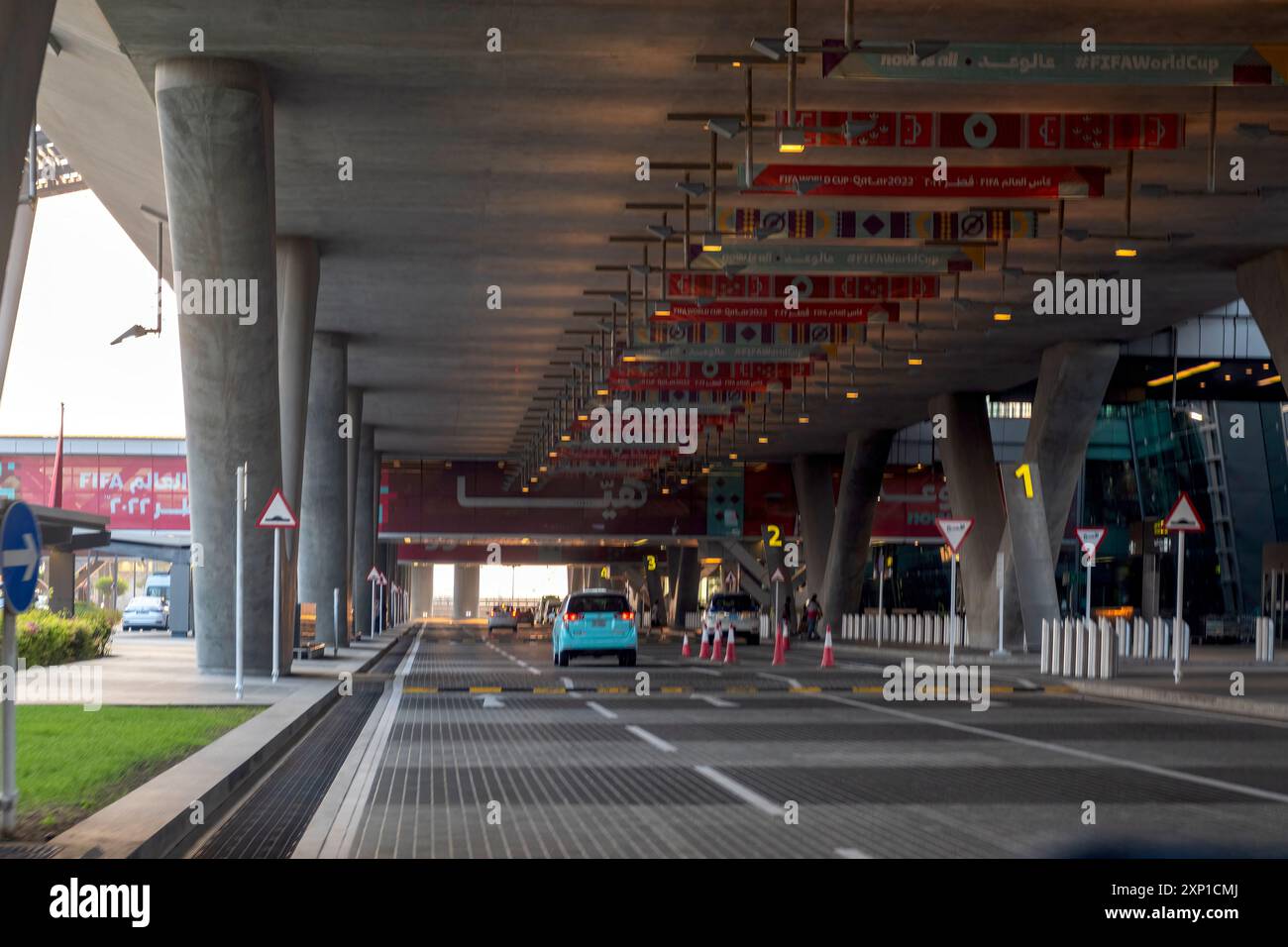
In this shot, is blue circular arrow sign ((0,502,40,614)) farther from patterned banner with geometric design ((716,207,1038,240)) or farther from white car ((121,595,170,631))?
white car ((121,595,170,631))

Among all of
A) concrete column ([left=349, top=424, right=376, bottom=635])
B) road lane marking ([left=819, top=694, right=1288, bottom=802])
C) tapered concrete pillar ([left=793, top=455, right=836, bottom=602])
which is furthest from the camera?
tapered concrete pillar ([left=793, top=455, right=836, bottom=602])

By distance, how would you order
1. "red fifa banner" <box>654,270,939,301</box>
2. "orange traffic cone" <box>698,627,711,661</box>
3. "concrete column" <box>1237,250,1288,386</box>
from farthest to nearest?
1. "orange traffic cone" <box>698,627,711,661</box>
2. "concrete column" <box>1237,250,1288,386</box>
3. "red fifa banner" <box>654,270,939,301</box>

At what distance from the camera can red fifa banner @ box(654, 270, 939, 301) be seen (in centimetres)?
3145

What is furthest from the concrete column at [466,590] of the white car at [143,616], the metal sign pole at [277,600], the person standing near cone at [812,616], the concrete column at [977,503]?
the metal sign pole at [277,600]

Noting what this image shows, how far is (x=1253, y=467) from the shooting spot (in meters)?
68.4

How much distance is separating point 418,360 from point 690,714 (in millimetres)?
29222

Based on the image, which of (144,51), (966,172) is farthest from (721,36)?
(144,51)

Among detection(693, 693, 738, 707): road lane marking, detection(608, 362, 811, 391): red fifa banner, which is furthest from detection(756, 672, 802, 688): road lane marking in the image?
detection(608, 362, 811, 391): red fifa banner

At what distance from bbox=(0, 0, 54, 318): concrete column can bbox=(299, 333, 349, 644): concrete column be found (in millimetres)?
33240

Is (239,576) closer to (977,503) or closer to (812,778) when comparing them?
(812,778)

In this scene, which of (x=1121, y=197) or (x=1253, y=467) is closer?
(x=1121, y=197)

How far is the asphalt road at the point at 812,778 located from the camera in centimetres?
1039

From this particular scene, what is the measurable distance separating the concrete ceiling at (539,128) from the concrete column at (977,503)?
8.37m
